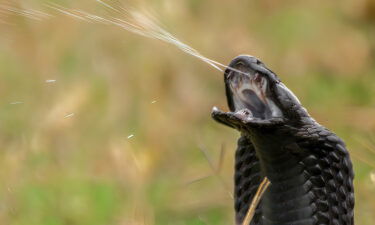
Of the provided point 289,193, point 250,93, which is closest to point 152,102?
point 289,193

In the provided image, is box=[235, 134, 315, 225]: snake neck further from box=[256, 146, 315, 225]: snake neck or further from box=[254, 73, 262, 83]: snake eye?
box=[254, 73, 262, 83]: snake eye

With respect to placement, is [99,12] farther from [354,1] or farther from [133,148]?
[354,1]

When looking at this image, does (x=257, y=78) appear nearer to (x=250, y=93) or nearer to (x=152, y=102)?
(x=250, y=93)

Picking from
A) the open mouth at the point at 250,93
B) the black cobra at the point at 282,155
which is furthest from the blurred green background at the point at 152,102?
the open mouth at the point at 250,93

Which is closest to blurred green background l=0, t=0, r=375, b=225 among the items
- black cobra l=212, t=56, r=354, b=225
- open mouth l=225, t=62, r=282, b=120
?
black cobra l=212, t=56, r=354, b=225

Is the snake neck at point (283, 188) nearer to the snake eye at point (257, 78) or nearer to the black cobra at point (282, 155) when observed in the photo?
the black cobra at point (282, 155)

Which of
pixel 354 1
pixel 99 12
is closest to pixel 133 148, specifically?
pixel 99 12
